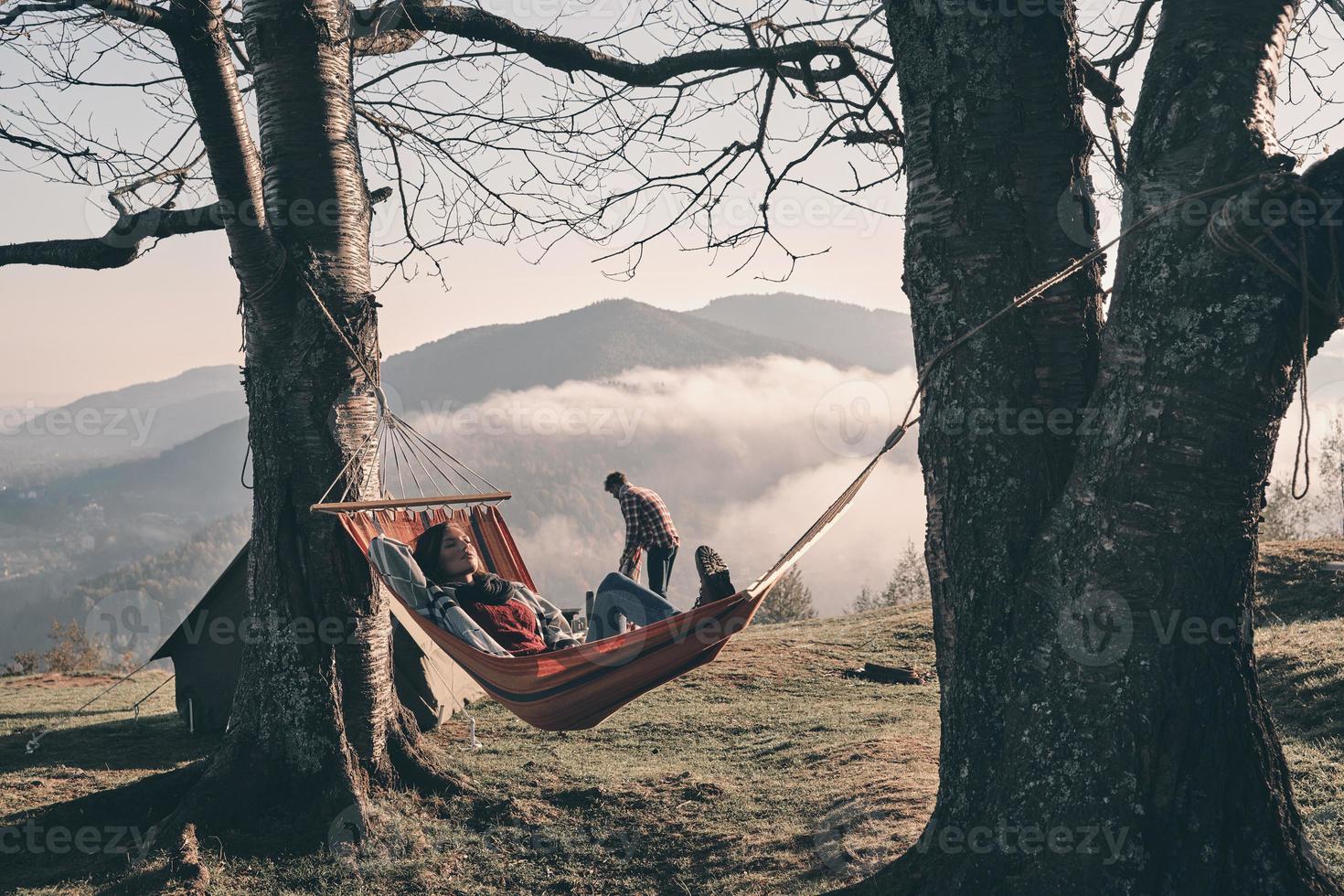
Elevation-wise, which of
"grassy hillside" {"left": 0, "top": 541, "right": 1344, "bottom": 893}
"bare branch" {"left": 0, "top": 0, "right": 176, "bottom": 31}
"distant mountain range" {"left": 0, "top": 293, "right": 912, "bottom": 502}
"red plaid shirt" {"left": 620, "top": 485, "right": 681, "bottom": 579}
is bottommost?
"grassy hillside" {"left": 0, "top": 541, "right": 1344, "bottom": 893}

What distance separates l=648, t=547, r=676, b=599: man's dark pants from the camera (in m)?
6.57

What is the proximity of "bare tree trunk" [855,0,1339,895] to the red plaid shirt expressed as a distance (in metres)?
4.05

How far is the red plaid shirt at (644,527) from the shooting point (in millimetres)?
6508

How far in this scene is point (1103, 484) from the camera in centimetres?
227

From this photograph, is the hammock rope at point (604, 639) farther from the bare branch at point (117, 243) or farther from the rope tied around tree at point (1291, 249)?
the bare branch at point (117, 243)

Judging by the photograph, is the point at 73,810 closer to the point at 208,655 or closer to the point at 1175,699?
the point at 208,655

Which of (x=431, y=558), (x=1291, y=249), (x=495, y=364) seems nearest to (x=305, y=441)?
(x=431, y=558)

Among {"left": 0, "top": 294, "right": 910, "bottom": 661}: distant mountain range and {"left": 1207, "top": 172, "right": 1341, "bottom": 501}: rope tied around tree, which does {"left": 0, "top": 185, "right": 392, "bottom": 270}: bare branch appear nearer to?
{"left": 1207, "top": 172, "right": 1341, "bottom": 501}: rope tied around tree

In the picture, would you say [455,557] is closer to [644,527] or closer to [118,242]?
[118,242]

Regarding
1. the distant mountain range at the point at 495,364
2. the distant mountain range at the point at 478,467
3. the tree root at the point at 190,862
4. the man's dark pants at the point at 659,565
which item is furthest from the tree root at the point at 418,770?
the distant mountain range at the point at 495,364

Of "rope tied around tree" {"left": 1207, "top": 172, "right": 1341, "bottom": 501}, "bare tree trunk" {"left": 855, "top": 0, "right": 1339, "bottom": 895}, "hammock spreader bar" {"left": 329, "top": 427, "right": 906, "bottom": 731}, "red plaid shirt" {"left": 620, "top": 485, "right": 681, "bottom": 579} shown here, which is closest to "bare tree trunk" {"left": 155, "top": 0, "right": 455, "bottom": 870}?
"hammock spreader bar" {"left": 329, "top": 427, "right": 906, "bottom": 731}

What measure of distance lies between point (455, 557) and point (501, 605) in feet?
1.08

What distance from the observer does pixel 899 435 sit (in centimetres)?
275

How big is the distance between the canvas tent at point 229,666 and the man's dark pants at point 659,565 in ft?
4.46
